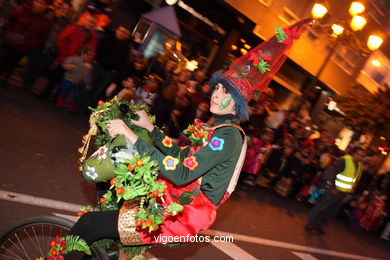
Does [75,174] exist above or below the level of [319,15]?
below

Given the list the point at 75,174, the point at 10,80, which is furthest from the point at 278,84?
the point at 75,174

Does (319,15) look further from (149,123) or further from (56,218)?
(56,218)

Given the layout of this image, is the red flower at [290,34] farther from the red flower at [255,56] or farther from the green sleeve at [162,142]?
the green sleeve at [162,142]

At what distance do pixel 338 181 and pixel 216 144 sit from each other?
20.9 ft

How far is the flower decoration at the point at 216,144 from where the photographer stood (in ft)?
7.86

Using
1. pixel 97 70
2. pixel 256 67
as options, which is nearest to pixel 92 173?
pixel 256 67

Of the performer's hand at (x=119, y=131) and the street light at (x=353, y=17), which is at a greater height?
the street light at (x=353, y=17)

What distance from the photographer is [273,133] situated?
10.3 m

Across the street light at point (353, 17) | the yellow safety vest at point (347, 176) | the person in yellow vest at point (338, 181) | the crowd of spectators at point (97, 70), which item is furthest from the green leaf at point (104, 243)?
the street light at point (353, 17)

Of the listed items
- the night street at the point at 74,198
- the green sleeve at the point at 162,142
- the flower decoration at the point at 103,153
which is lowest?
the night street at the point at 74,198

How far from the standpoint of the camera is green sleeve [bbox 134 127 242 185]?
230cm

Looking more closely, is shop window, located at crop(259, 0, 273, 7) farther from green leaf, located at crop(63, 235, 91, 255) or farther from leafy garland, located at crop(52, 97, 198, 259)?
green leaf, located at crop(63, 235, 91, 255)

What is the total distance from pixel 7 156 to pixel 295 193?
894 centimetres

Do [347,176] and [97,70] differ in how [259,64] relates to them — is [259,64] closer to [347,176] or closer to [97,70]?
[347,176]
